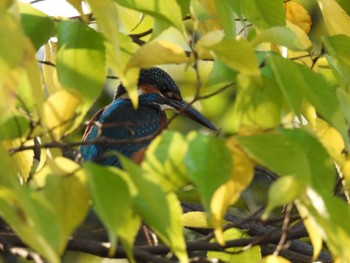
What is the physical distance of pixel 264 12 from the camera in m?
1.40

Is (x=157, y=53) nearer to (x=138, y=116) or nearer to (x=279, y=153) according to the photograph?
(x=279, y=153)

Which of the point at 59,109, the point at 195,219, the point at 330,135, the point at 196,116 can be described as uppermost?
the point at 59,109

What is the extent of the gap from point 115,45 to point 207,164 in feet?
0.60

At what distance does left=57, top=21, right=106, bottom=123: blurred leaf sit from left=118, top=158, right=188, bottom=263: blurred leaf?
0.70ft

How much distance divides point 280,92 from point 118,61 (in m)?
0.23

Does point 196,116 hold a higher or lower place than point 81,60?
lower

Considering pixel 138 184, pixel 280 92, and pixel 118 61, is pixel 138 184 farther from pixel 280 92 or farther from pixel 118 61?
pixel 280 92

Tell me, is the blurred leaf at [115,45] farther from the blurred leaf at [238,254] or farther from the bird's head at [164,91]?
the bird's head at [164,91]

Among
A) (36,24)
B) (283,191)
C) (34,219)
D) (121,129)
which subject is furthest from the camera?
(121,129)

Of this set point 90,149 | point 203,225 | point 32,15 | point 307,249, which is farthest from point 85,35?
point 90,149

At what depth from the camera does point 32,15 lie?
123cm

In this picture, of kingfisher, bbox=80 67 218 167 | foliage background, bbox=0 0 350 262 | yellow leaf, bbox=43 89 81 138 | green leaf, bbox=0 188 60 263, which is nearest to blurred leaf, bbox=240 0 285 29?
foliage background, bbox=0 0 350 262

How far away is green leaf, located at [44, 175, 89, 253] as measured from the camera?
3.43 ft

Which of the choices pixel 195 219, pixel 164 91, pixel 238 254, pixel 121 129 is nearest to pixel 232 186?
pixel 195 219
